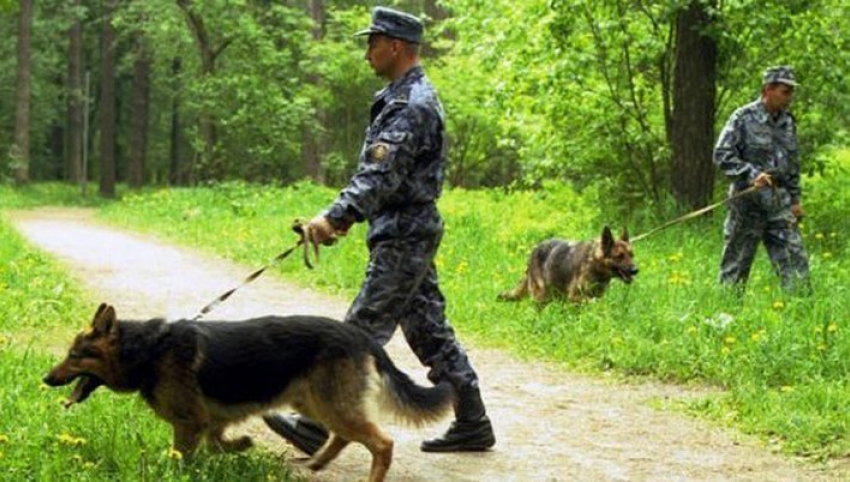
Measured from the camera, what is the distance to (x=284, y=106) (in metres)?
27.2

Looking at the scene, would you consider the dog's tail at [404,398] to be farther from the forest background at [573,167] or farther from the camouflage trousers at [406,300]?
the forest background at [573,167]

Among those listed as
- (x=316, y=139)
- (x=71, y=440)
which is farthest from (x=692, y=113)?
(x=316, y=139)

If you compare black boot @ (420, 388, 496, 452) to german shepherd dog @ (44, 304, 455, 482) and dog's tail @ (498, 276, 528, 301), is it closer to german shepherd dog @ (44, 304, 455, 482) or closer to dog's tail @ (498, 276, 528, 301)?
german shepherd dog @ (44, 304, 455, 482)

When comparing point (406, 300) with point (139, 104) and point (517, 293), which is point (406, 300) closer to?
point (517, 293)

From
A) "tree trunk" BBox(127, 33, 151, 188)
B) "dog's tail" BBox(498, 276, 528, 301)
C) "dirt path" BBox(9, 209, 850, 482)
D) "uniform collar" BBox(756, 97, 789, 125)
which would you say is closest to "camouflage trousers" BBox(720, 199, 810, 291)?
"uniform collar" BBox(756, 97, 789, 125)

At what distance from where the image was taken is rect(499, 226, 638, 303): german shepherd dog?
9156 mm

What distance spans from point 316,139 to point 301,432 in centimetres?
2417

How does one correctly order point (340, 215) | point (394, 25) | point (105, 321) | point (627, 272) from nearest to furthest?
point (105, 321) → point (340, 215) → point (394, 25) → point (627, 272)

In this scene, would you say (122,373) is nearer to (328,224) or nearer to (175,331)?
(175,331)

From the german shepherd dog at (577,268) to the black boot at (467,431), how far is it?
146 inches

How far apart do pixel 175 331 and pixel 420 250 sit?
1.29 meters

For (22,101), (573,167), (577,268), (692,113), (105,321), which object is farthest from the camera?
(22,101)

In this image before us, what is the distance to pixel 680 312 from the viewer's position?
878 centimetres

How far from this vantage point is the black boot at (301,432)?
537 cm
